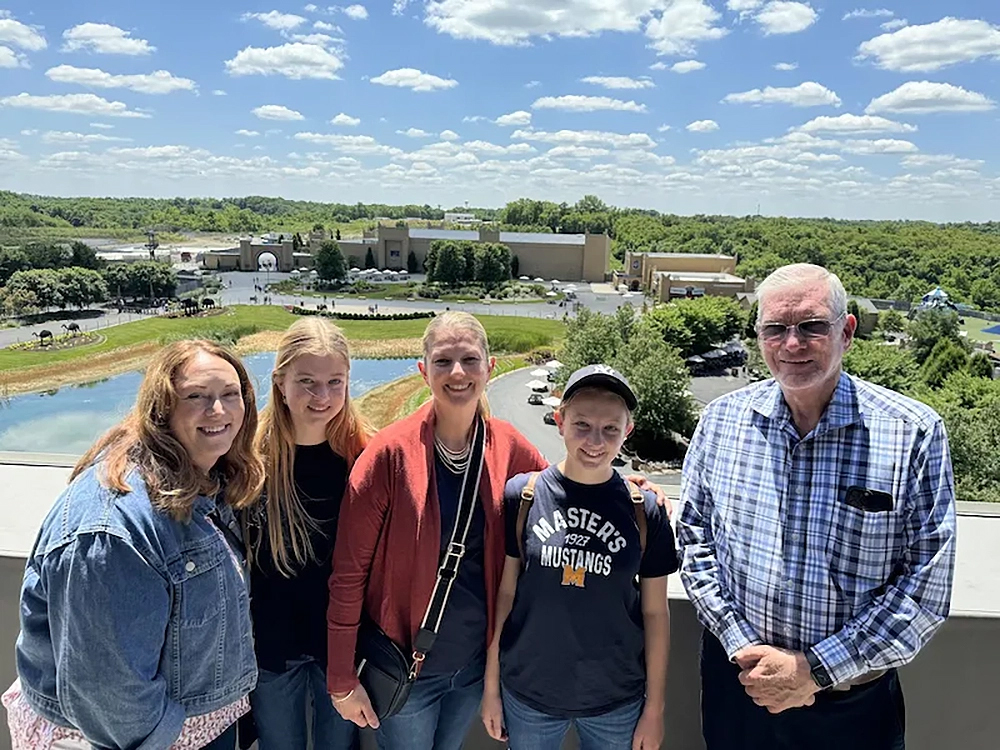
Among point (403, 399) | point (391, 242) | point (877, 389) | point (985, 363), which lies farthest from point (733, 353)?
point (877, 389)

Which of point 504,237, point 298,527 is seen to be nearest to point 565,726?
point 298,527

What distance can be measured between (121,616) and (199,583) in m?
0.17

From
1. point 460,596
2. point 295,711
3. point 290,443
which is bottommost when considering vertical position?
point 295,711

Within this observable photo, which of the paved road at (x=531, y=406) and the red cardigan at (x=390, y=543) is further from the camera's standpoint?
the paved road at (x=531, y=406)

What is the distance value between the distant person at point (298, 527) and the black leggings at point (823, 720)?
917 millimetres

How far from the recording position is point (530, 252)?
63.3m

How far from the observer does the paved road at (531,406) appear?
2256cm

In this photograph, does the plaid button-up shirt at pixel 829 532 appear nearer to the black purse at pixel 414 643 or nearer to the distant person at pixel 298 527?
the black purse at pixel 414 643

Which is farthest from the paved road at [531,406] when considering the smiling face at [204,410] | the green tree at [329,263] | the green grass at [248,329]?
the green tree at [329,263]

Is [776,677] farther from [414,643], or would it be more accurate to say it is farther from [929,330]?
[929,330]

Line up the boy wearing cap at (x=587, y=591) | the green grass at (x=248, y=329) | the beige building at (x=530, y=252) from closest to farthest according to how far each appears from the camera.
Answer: the boy wearing cap at (x=587, y=591) → the green grass at (x=248, y=329) → the beige building at (x=530, y=252)

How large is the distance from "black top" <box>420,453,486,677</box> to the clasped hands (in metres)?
0.58

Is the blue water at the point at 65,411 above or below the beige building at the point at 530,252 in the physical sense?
below

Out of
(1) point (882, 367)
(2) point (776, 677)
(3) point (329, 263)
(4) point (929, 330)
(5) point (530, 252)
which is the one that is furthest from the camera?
(5) point (530, 252)
